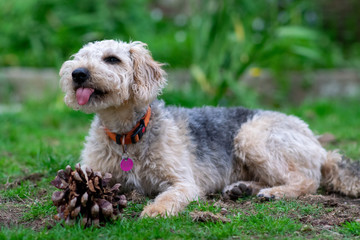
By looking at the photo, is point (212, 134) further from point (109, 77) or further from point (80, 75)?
point (80, 75)

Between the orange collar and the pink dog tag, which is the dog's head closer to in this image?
the orange collar

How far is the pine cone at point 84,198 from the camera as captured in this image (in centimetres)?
339

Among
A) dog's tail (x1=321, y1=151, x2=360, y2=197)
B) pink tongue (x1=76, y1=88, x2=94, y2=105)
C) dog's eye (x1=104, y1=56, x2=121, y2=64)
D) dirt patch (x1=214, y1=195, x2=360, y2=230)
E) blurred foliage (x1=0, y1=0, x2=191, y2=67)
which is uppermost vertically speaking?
blurred foliage (x1=0, y1=0, x2=191, y2=67)

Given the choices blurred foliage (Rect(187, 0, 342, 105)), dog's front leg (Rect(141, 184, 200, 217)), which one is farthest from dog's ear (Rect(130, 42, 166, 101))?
blurred foliage (Rect(187, 0, 342, 105))

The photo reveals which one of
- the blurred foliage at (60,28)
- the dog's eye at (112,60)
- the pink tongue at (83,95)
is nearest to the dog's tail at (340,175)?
the dog's eye at (112,60)

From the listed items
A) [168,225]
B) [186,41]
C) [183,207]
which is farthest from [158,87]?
[186,41]

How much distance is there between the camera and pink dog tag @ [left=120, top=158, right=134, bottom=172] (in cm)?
427

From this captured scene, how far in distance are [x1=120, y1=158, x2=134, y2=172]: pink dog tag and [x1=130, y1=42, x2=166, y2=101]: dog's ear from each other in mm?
640

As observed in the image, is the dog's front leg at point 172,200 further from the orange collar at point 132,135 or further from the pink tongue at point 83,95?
the pink tongue at point 83,95

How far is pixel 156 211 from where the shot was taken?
3.70m

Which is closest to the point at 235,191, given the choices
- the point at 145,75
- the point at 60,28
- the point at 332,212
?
the point at 332,212

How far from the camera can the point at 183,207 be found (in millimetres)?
3988

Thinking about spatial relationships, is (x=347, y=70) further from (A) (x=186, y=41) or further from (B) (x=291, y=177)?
(B) (x=291, y=177)

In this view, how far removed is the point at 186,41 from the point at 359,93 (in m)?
4.49
